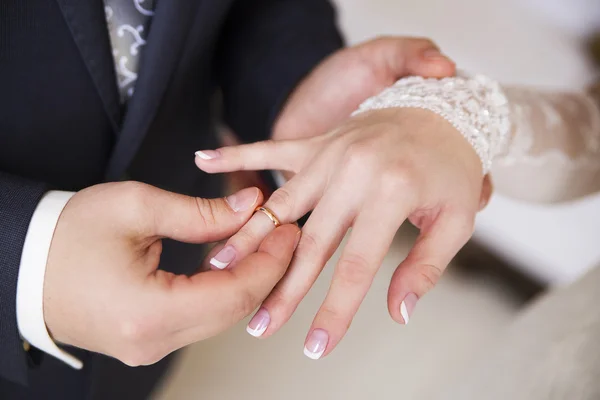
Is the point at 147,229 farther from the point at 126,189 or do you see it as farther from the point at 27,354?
the point at 27,354

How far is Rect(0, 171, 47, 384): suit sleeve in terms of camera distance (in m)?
0.40

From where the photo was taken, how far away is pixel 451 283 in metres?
1.37

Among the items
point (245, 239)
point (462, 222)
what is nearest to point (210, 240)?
point (245, 239)

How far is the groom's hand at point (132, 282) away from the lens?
0.38m

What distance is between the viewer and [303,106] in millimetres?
659

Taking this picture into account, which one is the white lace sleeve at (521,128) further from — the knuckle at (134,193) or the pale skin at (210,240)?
the knuckle at (134,193)

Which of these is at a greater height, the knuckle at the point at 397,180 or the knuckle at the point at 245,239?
the knuckle at the point at 397,180

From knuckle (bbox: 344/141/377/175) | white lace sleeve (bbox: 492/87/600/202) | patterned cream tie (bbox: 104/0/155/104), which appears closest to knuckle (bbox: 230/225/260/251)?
knuckle (bbox: 344/141/377/175)

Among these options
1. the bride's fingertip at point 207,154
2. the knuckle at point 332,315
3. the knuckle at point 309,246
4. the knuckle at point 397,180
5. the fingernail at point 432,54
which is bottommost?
the knuckle at point 332,315

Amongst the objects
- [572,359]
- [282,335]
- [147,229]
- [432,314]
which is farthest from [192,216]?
[432,314]

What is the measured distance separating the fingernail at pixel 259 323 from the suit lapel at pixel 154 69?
0.24 meters

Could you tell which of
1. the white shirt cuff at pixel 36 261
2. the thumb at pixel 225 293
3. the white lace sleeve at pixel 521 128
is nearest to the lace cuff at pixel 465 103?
the white lace sleeve at pixel 521 128

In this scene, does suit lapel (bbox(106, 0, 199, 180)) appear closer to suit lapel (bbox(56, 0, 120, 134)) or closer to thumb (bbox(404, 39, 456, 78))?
suit lapel (bbox(56, 0, 120, 134))

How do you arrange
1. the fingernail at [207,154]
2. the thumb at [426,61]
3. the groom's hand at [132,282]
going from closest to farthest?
the groom's hand at [132,282], the fingernail at [207,154], the thumb at [426,61]
